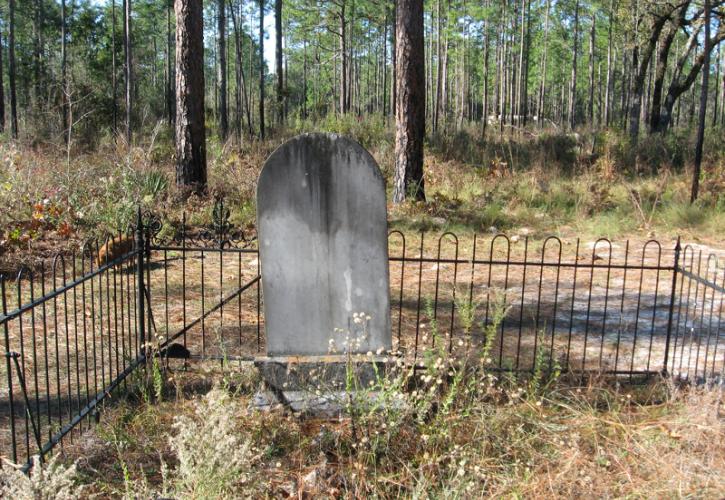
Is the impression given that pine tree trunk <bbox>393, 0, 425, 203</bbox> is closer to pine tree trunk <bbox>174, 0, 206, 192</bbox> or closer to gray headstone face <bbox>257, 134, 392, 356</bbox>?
pine tree trunk <bbox>174, 0, 206, 192</bbox>

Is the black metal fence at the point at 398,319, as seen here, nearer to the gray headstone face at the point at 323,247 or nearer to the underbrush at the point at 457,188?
the gray headstone face at the point at 323,247

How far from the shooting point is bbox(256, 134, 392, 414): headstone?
13.9ft

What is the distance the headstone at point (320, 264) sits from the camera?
13.9 ft

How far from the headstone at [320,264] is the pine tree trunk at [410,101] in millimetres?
7034

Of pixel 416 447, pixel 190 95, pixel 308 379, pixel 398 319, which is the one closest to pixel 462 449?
pixel 416 447

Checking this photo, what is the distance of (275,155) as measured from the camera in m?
4.22

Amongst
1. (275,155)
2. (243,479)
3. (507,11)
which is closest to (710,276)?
(275,155)

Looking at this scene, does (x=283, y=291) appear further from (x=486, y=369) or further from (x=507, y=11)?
(x=507, y=11)

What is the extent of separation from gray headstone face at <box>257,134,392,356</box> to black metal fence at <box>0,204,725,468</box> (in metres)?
0.41

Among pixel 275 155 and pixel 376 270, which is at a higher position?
pixel 275 155

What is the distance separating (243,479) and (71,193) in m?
7.56

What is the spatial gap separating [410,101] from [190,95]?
3744mm

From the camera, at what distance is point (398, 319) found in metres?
6.38

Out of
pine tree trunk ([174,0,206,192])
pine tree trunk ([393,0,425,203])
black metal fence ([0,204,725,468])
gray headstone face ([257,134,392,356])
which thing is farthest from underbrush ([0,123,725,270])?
gray headstone face ([257,134,392,356])
